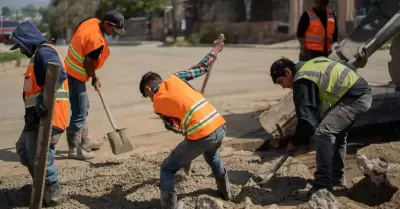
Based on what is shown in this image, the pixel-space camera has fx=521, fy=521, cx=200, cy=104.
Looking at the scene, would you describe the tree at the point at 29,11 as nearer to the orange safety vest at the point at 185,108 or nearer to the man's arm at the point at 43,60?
the man's arm at the point at 43,60

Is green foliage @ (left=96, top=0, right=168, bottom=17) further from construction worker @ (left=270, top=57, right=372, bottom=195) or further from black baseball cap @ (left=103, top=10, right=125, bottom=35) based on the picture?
construction worker @ (left=270, top=57, right=372, bottom=195)

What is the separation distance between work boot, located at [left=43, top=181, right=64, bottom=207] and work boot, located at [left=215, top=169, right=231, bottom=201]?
4.57 ft

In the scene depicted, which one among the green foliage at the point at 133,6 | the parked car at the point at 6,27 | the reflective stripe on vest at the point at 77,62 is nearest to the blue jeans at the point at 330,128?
the reflective stripe on vest at the point at 77,62

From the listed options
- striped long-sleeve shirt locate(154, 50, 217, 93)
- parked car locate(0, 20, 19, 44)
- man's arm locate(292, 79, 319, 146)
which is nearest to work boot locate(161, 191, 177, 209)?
striped long-sleeve shirt locate(154, 50, 217, 93)

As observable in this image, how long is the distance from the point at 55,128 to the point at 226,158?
7.35 feet

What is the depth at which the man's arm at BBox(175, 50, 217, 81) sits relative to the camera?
4.29 meters

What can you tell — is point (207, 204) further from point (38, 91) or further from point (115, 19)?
point (115, 19)

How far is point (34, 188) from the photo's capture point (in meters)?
4.04

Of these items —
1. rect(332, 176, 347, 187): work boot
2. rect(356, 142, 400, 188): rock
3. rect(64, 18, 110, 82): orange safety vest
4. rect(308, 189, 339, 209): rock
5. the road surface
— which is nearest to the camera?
rect(308, 189, 339, 209): rock

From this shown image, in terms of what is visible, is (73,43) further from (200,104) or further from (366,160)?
(366,160)

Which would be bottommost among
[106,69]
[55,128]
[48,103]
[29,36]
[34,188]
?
[106,69]

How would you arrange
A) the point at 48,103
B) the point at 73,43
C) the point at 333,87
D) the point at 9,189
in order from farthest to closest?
the point at 73,43
the point at 9,189
the point at 333,87
the point at 48,103

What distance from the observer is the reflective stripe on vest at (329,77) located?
4199mm

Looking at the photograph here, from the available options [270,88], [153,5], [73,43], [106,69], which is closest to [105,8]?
[153,5]
